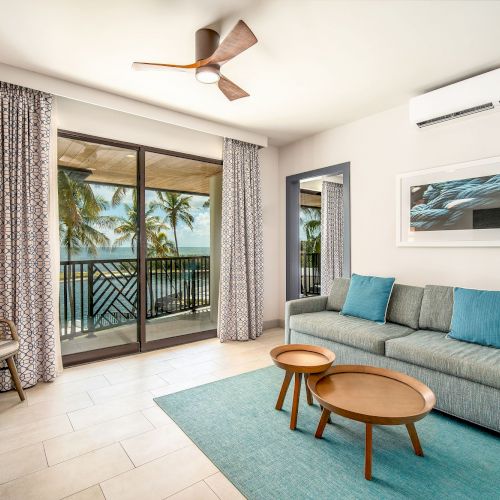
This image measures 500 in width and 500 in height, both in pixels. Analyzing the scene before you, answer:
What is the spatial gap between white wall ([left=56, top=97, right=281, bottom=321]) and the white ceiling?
1.19ft

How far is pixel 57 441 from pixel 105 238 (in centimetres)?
228

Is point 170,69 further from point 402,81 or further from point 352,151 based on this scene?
point 352,151

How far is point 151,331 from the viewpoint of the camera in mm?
4414

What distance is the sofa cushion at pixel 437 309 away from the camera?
9.11 ft

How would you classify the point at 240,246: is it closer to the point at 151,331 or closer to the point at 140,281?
the point at 140,281

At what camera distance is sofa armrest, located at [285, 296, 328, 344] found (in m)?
3.54

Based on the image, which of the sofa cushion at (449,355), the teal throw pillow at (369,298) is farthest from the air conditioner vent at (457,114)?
the sofa cushion at (449,355)

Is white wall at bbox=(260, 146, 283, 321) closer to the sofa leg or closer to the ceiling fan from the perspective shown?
the ceiling fan

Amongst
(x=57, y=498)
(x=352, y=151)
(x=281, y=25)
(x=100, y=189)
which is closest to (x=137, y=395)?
(x=57, y=498)

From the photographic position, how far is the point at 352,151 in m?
3.94

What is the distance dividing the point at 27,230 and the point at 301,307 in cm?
274

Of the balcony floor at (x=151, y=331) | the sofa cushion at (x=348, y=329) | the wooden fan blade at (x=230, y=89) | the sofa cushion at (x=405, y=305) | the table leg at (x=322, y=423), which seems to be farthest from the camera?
the balcony floor at (x=151, y=331)

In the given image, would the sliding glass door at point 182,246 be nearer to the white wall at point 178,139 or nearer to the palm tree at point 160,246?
the palm tree at point 160,246

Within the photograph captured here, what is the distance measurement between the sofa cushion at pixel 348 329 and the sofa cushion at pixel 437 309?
168 mm
